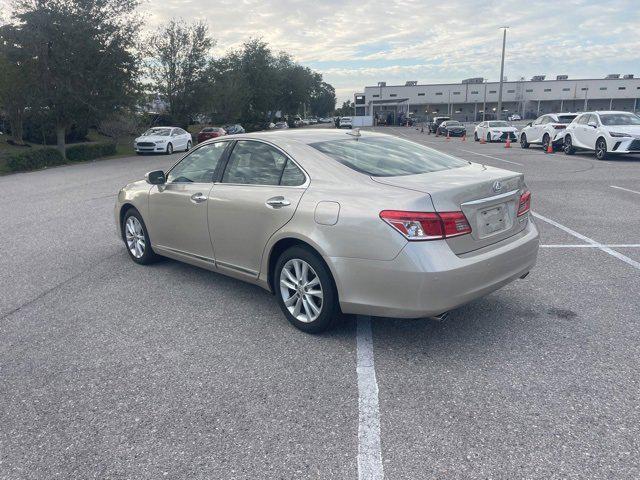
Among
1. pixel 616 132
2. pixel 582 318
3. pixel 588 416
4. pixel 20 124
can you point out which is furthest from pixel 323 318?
pixel 20 124

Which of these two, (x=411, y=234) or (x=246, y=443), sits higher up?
(x=411, y=234)

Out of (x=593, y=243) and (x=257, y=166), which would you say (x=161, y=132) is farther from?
(x=257, y=166)

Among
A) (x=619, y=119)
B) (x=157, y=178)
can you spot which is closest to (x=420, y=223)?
(x=157, y=178)

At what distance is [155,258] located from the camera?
20.2 ft

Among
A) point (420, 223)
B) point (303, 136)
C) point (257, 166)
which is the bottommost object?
point (420, 223)

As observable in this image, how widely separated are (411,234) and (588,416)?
145 cm

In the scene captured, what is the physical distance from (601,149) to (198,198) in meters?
17.5

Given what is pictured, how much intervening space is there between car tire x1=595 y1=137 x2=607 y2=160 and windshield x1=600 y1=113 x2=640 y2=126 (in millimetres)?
688

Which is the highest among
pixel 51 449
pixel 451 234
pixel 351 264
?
pixel 451 234

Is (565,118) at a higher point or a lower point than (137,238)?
higher

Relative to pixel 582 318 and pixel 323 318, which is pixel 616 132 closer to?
pixel 582 318

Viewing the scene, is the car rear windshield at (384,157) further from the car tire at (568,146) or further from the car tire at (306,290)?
the car tire at (568,146)

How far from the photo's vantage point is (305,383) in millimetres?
3391

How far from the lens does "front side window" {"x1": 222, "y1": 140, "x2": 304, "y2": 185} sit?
436cm
